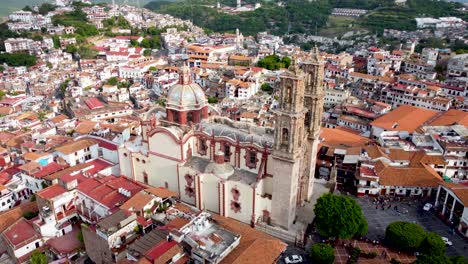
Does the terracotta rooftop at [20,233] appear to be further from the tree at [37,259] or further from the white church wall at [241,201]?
the white church wall at [241,201]

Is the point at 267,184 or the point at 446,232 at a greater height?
the point at 267,184

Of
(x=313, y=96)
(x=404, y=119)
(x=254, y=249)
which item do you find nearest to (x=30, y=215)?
(x=254, y=249)

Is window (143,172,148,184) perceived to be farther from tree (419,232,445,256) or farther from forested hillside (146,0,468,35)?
forested hillside (146,0,468,35)

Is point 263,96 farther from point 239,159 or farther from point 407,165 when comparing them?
point 239,159

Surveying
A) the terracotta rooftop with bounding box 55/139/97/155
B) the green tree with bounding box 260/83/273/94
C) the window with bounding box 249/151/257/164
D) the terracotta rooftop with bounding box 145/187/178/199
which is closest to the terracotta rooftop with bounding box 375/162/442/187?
the window with bounding box 249/151/257/164

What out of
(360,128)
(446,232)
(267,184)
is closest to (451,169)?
(446,232)

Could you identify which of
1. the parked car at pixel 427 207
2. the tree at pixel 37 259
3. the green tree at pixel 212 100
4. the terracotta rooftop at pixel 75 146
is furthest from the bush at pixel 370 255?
the green tree at pixel 212 100
